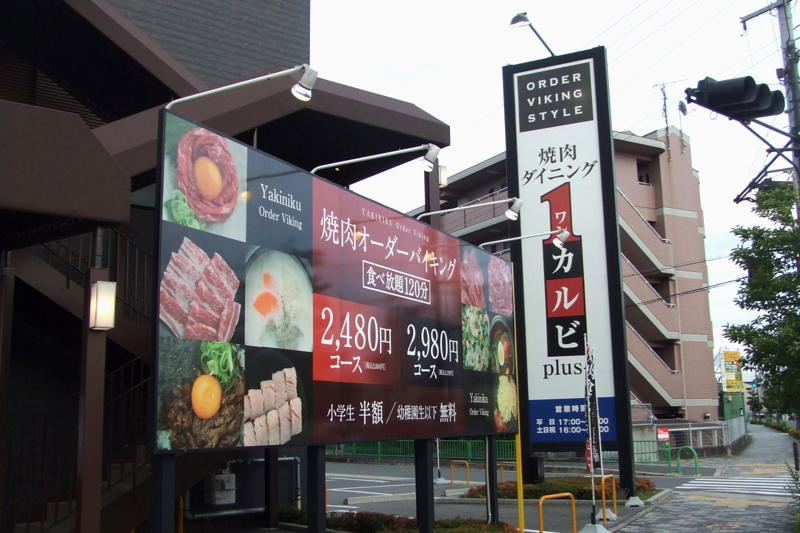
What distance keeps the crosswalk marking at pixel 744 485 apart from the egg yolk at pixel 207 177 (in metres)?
18.7

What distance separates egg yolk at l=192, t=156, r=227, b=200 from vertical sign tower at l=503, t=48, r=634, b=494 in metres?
13.8

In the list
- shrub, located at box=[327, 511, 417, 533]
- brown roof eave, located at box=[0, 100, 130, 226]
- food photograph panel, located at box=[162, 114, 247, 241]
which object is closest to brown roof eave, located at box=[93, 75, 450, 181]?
brown roof eave, located at box=[0, 100, 130, 226]

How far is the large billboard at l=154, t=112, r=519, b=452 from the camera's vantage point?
8250mm

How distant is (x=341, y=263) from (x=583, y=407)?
1137cm

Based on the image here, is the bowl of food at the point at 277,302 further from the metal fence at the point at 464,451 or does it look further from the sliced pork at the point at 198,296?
the metal fence at the point at 464,451

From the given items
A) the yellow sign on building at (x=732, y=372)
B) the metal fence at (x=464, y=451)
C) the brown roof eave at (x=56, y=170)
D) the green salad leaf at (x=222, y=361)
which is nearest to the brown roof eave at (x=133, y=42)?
the brown roof eave at (x=56, y=170)

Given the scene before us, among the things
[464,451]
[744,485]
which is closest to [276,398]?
[744,485]

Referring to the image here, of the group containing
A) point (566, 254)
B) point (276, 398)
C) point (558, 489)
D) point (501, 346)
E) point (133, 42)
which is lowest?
point (558, 489)

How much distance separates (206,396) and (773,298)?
1025 cm

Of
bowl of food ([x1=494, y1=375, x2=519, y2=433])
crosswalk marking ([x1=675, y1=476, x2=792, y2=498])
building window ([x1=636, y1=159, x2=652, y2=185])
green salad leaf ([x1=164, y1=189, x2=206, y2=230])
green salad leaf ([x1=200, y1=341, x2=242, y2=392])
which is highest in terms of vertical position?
building window ([x1=636, y1=159, x2=652, y2=185])

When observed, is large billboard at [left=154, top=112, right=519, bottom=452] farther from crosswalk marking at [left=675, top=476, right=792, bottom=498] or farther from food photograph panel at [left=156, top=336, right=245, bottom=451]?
crosswalk marking at [left=675, top=476, right=792, bottom=498]

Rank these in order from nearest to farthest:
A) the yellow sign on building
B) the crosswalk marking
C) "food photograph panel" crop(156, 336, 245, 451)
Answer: "food photograph panel" crop(156, 336, 245, 451) < the crosswalk marking < the yellow sign on building

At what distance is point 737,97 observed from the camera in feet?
31.4

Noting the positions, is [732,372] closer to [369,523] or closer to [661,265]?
[661,265]
